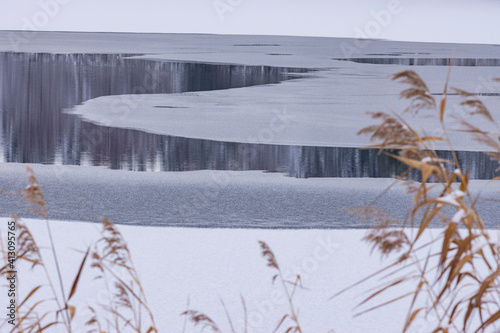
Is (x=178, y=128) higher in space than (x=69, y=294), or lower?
lower

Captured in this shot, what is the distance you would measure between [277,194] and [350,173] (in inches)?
48.7

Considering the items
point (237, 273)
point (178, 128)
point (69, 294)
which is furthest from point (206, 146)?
point (69, 294)

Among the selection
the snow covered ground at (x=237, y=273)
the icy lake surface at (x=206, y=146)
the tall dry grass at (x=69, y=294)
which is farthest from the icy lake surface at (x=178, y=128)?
the tall dry grass at (x=69, y=294)

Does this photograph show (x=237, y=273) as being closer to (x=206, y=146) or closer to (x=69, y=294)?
(x=69, y=294)

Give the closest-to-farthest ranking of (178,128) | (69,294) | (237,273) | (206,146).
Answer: (69,294) < (237,273) < (206,146) < (178,128)

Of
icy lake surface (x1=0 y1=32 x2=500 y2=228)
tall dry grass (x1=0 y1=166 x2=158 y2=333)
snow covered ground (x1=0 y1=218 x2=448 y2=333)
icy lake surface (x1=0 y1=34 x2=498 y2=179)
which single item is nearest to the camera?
tall dry grass (x1=0 y1=166 x2=158 y2=333)

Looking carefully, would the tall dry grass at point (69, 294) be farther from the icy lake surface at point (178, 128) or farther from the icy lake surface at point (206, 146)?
the icy lake surface at point (206, 146)

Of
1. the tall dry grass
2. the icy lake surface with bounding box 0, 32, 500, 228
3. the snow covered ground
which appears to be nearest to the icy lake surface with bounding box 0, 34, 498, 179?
the icy lake surface with bounding box 0, 32, 500, 228

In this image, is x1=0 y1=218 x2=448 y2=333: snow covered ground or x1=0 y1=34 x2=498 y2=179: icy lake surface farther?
x1=0 y1=34 x2=498 y2=179: icy lake surface

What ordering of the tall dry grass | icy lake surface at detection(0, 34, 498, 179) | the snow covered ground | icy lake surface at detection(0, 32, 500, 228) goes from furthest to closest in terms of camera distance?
1. icy lake surface at detection(0, 34, 498, 179)
2. icy lake surface at detection(0, 32, 500, 228)
3. the snow covered ground
4. the tall dry grass

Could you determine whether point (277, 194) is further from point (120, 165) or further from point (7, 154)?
point (7, 154)

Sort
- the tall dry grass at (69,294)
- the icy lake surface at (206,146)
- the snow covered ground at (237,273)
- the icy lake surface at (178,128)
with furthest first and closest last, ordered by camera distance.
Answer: the icy lake surface at (178,128) → the icy lake surface at (206,146) → the snow covered ground at (237,273) → the tall dry grass at (69,294)

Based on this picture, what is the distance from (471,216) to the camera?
1288 millimetres

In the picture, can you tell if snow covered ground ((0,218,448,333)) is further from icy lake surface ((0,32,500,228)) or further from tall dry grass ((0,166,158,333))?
icy lake surface ((0,32,500,228))
